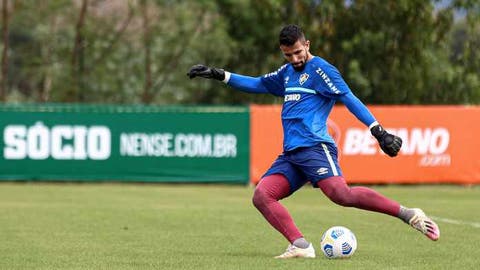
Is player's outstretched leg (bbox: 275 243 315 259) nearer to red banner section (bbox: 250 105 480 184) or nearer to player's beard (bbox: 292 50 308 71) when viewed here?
player's beard (bbox: 292 50 308 71)

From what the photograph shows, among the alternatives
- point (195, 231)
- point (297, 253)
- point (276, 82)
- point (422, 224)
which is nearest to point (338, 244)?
point (297, 253)

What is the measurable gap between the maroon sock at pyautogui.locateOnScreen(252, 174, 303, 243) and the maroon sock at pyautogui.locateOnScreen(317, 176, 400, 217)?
429 millimetres

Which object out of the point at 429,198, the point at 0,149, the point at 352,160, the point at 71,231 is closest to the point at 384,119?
the point at 352,160

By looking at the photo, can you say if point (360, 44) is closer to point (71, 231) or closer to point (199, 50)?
point (199, 50)

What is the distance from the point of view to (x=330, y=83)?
9906mm

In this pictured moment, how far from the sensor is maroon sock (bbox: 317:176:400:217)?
9867 millimetres

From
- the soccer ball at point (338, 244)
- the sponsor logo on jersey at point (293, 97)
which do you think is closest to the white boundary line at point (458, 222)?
the soccer ball at point (338, 244)

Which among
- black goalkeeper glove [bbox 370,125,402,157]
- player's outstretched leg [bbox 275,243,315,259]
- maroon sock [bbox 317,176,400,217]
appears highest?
black goalkeeper glove [bbox 370,125,402,157]

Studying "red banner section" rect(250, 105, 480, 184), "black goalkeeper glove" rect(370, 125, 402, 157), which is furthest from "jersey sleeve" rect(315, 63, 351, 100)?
"red banner section" rect(250, 105, 480, 184)

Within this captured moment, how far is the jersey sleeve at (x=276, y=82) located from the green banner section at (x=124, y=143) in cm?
1442

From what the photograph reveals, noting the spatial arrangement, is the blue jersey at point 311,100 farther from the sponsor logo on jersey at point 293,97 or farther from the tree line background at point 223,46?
the tree line background at point 223,46

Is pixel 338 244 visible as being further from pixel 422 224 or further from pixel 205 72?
pixel 205 72

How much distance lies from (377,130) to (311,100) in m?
0.66

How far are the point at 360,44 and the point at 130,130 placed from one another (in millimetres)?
11381
